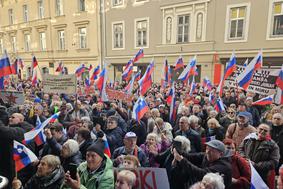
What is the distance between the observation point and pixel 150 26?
1725cm

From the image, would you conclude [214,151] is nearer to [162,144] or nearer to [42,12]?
[162,144]

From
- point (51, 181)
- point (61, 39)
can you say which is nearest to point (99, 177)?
point (51, 181)

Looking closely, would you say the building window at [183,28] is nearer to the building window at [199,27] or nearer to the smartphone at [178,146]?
the building window at [199,27]

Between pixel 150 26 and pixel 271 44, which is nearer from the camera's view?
pixel 271 44

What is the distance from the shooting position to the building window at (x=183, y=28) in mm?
15553

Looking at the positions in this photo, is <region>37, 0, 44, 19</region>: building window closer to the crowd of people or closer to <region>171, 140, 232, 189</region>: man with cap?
the crowd of people

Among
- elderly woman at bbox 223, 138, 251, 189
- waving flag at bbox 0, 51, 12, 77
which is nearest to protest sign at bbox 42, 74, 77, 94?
waving flag at bbox 0, 51, 12, 77

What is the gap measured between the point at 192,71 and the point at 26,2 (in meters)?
24.2

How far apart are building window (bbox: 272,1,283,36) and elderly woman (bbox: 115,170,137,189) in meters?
13.2

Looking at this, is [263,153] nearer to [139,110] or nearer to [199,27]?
[139,110]

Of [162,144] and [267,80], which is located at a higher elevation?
[267,80]

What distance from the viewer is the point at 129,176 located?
2369 mm

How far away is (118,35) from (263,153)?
58.3ft

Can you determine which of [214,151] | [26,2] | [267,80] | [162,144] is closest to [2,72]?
[162,144]
